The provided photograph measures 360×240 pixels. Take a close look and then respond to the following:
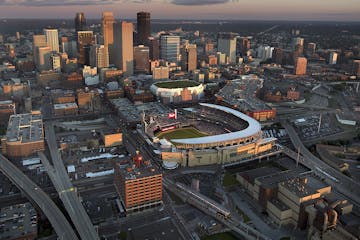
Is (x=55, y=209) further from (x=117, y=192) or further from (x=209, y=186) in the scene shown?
(x=209, y=186)

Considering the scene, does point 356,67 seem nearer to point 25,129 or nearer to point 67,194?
point 25,129

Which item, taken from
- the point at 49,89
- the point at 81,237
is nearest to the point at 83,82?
the point at 49,89

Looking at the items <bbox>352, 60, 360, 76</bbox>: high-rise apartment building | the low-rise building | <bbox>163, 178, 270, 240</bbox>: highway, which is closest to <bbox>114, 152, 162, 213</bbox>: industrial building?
<bbox>163, 178, 270, 240</bbox>: highway

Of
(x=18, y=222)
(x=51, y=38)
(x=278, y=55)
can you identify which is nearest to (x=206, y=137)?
(x=18, y=222)

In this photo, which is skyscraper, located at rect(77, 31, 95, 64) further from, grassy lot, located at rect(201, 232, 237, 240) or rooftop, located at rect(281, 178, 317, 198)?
grassy lot, located at rect(201, 232, 237, 240)

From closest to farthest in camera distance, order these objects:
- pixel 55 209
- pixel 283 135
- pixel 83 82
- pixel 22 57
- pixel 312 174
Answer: pixel 55 209 < pixel 312 174 < pixel 283 135 < pixel 83 82 < pixel 22 57

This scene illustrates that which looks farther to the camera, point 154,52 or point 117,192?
point 154,52
